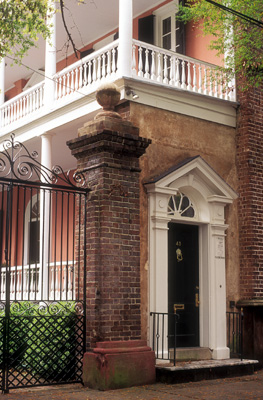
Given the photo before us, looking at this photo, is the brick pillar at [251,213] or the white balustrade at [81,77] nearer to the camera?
the brick pillar at [251,213]

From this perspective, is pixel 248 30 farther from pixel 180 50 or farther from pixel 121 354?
pixel 121 354

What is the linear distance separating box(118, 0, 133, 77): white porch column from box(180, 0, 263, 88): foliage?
1245 millimetres

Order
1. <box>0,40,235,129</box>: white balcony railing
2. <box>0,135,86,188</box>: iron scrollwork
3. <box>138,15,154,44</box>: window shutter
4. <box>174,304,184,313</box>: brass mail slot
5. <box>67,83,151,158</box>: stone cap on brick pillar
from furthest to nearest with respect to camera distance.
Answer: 1. <box>138,15,154,44</box>: window shutter
2. <box>0,40,235,129</box>: white balcony railing
3. <box>174,304,184,313</box>: brass mail slot
4. <box>67,83,151,158</box>: stone cap on brick pillar
5. <box>0,135,86,188</box>: iron scrollwork

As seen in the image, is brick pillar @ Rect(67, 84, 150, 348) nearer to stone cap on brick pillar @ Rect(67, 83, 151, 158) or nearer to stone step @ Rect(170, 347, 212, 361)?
stone cap on brick pillar @ Rect(67, 83, 151, 158)

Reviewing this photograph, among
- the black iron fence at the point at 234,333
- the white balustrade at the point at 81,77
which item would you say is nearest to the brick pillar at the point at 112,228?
the white balustrade at the point at 81,77

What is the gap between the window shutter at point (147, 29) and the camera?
14906 millimetres

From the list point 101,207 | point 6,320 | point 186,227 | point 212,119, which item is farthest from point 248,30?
point 6,320

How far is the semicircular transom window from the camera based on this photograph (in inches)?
424

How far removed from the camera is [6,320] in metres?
8.01

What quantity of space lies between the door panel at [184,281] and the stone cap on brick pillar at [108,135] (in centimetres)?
239

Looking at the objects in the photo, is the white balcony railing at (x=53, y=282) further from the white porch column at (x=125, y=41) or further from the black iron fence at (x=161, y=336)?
the white porch column at (x=125, y=41)

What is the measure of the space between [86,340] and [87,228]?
63.9 inches

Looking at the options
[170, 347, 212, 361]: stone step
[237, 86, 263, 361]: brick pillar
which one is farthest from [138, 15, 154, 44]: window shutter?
[170, 347, 212, 361]: stone step

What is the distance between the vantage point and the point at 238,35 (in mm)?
11633
